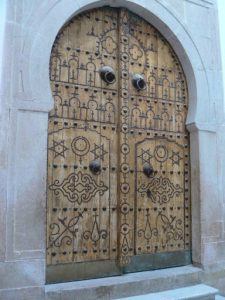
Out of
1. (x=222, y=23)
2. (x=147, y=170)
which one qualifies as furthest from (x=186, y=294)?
(x=222, y=23)

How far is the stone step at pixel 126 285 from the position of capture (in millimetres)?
3137

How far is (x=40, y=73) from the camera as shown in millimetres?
3252

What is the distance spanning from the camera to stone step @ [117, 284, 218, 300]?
11.1ft

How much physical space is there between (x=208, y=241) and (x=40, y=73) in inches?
92.4

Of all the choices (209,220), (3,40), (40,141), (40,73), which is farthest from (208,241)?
(3,40)

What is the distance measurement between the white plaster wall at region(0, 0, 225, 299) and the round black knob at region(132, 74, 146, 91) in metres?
0.60

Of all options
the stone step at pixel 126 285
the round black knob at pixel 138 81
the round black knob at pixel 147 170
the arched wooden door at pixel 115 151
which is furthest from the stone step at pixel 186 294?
the round black knob at pixel 138 81

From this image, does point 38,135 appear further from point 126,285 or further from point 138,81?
point 126,285

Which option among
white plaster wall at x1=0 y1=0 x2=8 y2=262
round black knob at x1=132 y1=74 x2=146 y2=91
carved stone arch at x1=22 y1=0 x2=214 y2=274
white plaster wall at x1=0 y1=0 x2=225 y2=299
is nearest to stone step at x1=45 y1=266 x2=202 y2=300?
white plaster wall at x1=0 y1=0 x2=225 y2=299

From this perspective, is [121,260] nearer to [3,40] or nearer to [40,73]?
[40,73]

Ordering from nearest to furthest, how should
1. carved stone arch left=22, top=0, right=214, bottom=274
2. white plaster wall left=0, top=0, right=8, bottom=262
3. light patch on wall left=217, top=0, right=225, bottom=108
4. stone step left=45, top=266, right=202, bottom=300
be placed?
white plaster wall left=0, top=0, right=8, bottom=262 → stone step left=45, top=266, right=202, bottom=300 → carved stone arch left=22, top=0, right=214, bottom=274 → light patch on wall left=217, top=0, right=225, bottom=108

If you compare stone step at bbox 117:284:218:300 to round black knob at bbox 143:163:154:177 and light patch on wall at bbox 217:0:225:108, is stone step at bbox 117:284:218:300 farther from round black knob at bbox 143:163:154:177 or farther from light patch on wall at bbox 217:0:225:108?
light patch on wall at bbox 217:0:225:108

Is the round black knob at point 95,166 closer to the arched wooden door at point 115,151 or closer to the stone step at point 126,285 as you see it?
the arched wooden door at point 115,151

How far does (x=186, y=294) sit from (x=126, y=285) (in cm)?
56
